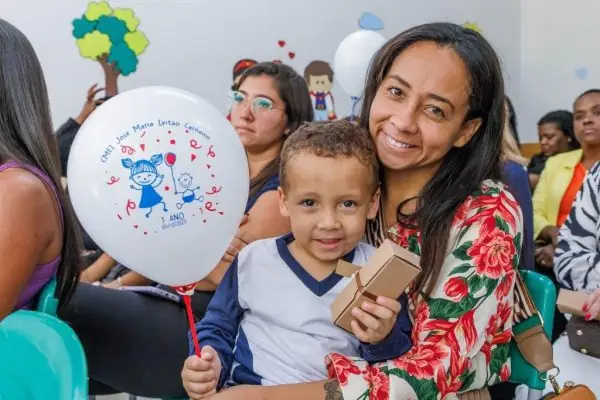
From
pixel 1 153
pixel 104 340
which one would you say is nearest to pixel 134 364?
pixel 104 340

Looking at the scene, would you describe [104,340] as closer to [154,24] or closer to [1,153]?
[1,153]

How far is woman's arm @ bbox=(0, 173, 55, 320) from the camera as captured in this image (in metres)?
1.43

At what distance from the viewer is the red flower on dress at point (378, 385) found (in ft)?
3.92

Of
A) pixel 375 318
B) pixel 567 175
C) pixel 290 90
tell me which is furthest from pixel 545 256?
pixel 375 318

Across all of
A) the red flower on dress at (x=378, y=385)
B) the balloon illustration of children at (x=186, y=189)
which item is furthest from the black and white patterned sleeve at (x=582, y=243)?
the balloon illustration of children at (x=186, y=189)

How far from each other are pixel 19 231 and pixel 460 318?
0.96 meters

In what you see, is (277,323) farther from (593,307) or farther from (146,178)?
(593,307)

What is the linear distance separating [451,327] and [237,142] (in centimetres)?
55

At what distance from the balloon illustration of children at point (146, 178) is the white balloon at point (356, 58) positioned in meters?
2.39

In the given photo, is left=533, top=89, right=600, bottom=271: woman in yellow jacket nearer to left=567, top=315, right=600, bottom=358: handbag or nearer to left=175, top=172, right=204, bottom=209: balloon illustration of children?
left=567, top=315, right=600, bottom=358: handbag

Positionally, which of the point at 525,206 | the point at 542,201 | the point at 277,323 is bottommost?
the point at 542,201

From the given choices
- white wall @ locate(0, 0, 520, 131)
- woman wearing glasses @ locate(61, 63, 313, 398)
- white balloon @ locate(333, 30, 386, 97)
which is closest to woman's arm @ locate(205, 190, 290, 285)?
woman wearing glasses @ locate(61, 63, 313, 398)

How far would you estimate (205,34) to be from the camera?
4785 millimetres

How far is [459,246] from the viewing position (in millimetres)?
1287
